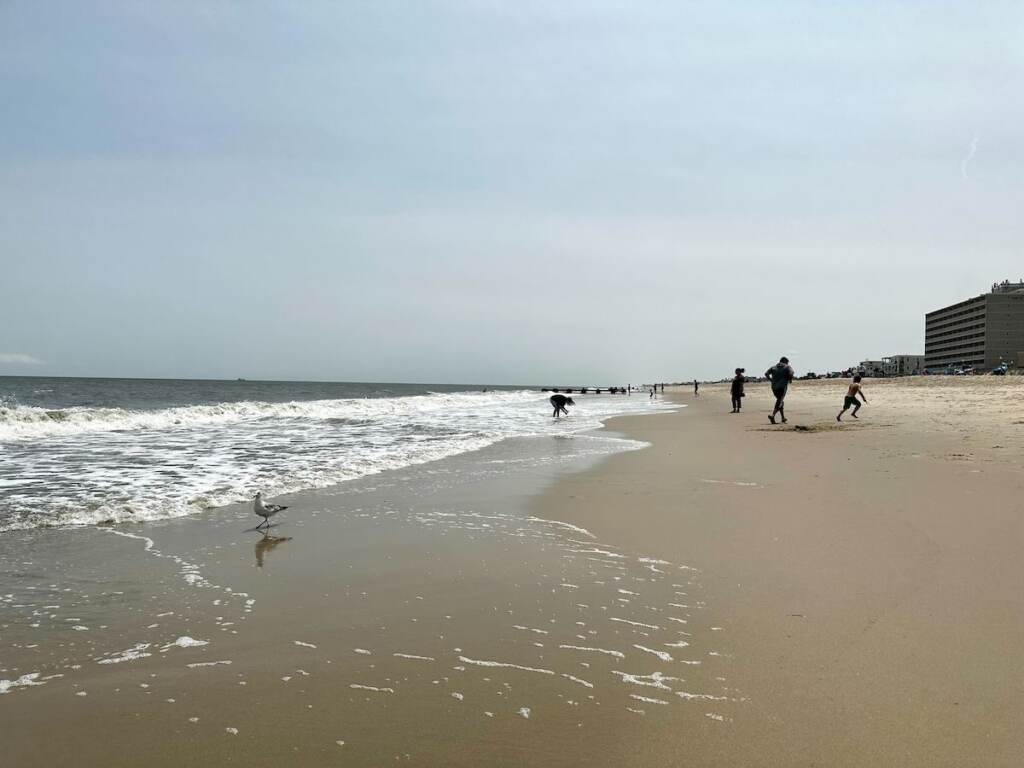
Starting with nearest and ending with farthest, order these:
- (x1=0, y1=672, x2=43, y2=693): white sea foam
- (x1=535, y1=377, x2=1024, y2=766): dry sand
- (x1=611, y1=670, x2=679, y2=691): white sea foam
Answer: (x1=535, y1=377, x2=1024, y2=766): dry sand
(x1=611, y1=670, x2=679, y2=691): white sea foam
(x1=0, y1=672, x2=43, y2=693): white sea foam

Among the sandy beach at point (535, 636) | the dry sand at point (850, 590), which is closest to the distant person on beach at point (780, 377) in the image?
the dry sand at point (850, 590)

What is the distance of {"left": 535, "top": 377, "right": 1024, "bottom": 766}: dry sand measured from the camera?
2.48 m

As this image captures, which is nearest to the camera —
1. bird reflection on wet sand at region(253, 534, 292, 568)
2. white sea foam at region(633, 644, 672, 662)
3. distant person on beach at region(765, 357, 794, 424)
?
white sea foam at region(633, 644, 672, 662)

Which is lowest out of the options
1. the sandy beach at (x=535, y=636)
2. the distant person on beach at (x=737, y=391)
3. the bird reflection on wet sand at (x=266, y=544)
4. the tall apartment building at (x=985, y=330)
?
the bird reflection on wet sand at (x=266, y=544)

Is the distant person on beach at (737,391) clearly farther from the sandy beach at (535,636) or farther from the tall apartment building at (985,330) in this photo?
the tall apartment building at (985,330)

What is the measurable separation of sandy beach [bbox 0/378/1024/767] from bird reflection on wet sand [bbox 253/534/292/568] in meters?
0.12

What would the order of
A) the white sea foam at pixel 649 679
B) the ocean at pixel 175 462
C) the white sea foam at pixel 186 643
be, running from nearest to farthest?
the white sea foam at pixel 649 679, the white sea foam at pixel 186 643, the ocean at pixel 175 462

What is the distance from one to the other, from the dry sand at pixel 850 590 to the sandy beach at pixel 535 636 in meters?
0.02

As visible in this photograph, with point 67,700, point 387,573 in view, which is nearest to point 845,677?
point 387,573

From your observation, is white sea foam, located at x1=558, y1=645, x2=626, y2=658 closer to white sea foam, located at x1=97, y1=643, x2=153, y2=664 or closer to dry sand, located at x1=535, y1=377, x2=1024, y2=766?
dry sand, located at x1=535, y1=377, x2=1024, y2=766

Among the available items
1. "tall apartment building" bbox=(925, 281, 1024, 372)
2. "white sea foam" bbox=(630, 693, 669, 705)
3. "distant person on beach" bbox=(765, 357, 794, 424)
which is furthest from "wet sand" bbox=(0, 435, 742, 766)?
"tall apartment building" bbox=(925, 281, 1024, 372)

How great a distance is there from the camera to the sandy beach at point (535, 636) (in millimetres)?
2516

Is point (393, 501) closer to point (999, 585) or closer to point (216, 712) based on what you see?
point (216, 712)

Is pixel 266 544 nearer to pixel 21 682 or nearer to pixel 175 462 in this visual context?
pixel 21 682
